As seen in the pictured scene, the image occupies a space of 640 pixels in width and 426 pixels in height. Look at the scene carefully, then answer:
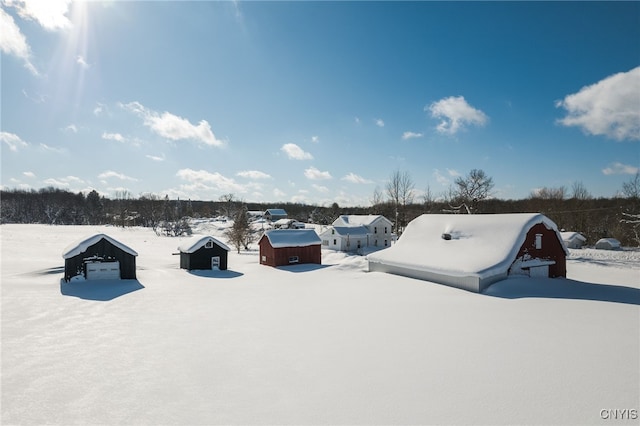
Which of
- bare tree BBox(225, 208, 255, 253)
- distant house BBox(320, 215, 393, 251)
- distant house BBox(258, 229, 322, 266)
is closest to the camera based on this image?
distant house BBox(258, 229, 322, 266)

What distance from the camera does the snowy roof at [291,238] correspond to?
120 ft

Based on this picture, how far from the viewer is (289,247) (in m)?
37.1

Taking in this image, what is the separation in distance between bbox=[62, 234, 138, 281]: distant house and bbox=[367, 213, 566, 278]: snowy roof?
2042 centimetres

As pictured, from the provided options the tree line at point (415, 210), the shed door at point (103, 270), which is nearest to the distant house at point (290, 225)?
the tree line at point (415, 210)

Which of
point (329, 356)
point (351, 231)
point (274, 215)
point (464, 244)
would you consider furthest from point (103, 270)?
point (274, 215)

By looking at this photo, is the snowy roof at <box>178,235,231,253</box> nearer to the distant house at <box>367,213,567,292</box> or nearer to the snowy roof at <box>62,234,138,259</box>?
the snowy roof at <box>62,234,138,259</box>

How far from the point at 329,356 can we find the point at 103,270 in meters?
23.6

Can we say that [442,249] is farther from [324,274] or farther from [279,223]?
[279,223]

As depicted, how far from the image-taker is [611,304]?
16688 millimetres

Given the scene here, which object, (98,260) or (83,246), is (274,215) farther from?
(83,246)

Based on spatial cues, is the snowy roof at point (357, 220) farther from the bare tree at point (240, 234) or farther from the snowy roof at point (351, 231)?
the bare tree at point (240, 234)

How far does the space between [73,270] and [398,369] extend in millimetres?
26359

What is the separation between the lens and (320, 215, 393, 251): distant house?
55.2m

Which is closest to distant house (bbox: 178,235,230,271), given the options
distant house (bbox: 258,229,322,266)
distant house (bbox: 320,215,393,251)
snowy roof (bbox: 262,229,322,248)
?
distant house (bbox: 258,229,322,266)
